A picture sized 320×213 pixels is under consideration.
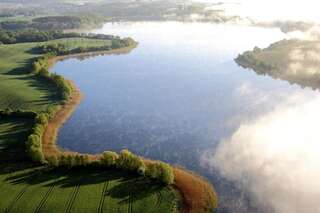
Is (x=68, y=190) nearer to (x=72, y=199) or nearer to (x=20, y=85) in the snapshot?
(x=72, y=199)

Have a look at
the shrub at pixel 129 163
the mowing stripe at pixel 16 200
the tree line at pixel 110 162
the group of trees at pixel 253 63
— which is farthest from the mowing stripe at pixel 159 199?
the group of trees at pixel 253 63

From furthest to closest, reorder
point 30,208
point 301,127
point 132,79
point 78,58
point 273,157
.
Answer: point 78,58 → point 132,79 → point 301,127 → point 273,157 → point 30,208

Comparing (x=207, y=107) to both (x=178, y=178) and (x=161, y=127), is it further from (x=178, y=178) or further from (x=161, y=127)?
(x=178, y=178)

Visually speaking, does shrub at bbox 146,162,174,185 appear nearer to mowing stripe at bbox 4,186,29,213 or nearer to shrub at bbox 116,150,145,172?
shrub at bbox 116,150,145,172

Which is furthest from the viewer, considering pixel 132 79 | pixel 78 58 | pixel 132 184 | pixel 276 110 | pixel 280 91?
pixel 78 58

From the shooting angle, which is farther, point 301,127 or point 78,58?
point 78,58

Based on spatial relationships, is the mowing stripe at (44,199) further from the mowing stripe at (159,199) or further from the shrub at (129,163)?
the mowing stripe at (159,199)

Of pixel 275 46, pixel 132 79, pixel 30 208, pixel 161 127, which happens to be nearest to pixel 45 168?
pixel 30 208
